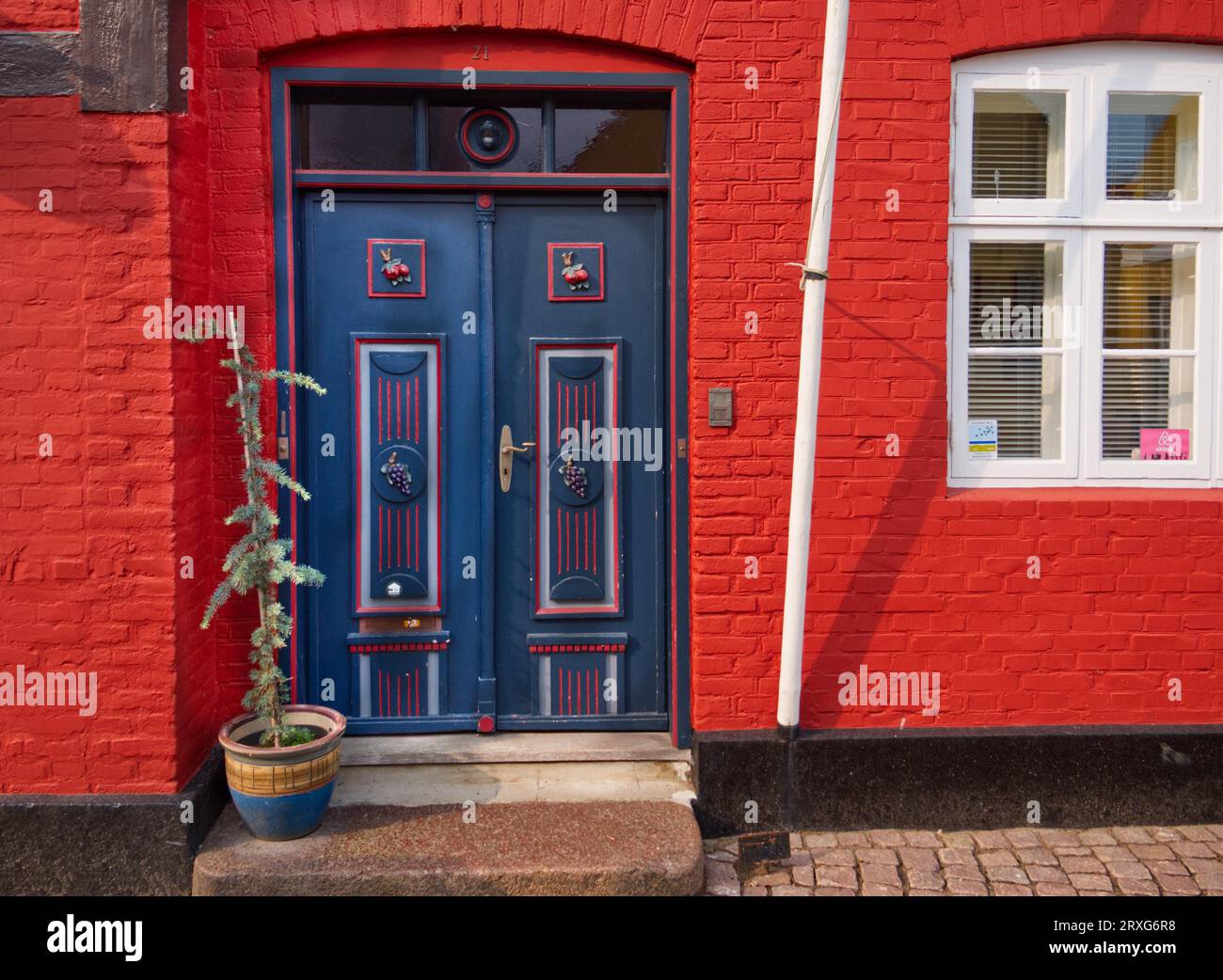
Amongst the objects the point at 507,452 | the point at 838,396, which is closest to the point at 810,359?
the point at 838,396

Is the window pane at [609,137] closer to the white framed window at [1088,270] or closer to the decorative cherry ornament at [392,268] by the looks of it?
the decorative cherry ornament at [392,268]

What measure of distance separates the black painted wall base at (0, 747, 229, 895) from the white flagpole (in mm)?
2373

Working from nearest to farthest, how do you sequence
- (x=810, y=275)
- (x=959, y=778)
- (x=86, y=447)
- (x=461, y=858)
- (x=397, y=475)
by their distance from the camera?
(x=461, y=858)
(x=86, y=447)
(x=810, y=275)
(x=959, y=778)
(x=397, y=475)

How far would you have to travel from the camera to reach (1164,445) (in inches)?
152

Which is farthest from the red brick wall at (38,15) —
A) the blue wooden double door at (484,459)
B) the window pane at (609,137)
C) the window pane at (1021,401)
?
the window pane at (1021,401)

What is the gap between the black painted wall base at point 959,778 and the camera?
3613 mm

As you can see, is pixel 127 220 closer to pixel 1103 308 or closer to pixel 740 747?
Result: pixel 740 747

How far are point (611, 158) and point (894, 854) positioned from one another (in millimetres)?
3120

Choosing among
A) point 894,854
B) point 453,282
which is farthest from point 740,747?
point 453,282

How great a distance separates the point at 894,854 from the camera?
3445 millimetres

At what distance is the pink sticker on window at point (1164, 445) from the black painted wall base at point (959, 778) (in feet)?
3.81

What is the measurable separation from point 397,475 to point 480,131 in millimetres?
1552

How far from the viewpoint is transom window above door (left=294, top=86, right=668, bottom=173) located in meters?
3.81

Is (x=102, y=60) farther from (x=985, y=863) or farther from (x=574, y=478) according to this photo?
(x=985, y=863)
